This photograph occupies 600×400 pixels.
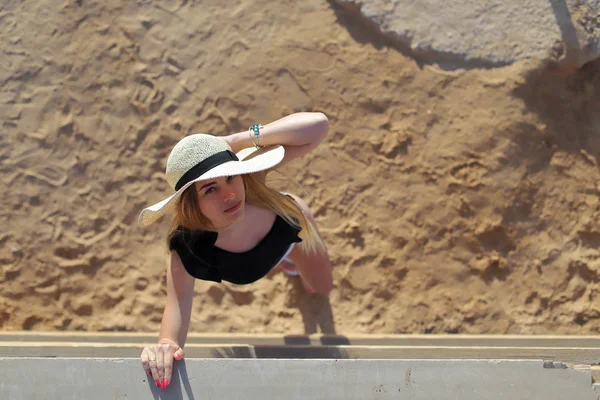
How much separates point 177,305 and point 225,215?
345 millimetres

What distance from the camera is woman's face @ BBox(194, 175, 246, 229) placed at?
2.05m

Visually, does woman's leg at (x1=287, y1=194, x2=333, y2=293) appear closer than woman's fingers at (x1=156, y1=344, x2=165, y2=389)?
No

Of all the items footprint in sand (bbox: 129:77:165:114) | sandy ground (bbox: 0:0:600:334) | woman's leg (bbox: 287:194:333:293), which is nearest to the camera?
woman's leg (bbox: 287:194:333:293)

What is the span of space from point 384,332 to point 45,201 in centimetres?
179

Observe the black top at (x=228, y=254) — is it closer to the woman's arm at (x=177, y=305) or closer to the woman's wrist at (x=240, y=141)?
the woman's arm at (x=177, y=305)

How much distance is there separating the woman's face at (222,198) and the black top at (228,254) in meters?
0.12

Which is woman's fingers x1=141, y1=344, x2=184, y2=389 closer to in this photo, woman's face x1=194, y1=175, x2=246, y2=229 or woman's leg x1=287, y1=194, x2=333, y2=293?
woman's face x1=194, y1=175, x2=246, y2=229

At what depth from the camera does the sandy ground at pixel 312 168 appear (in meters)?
3.12

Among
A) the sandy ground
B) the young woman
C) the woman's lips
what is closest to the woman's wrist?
the young woman

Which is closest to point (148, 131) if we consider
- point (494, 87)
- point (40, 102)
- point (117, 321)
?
point (40, 102)

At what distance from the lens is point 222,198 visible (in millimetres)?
2074

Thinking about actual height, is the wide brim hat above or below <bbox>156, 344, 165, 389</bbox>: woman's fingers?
above

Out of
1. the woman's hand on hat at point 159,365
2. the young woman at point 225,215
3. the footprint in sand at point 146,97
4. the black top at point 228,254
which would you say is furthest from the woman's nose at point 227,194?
the footprint in sand at point 146,97

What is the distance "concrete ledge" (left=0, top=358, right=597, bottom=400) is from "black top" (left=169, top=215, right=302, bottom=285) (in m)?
0.44
